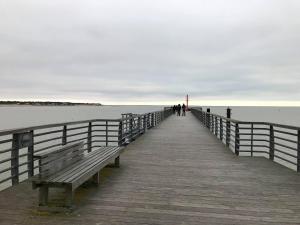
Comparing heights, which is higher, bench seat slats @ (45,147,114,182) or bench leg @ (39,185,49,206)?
bench seat slats @ (45,147,114,182)

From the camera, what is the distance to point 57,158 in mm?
5211

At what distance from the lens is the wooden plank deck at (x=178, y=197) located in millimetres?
4770

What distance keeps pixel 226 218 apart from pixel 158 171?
3218 mm

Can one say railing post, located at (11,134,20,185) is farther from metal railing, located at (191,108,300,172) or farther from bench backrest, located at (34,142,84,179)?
metal railing, located at (191,108,300,172)

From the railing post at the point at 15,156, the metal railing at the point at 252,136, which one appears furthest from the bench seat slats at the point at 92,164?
the metal railing at the point at 252,136

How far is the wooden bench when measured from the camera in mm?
4785

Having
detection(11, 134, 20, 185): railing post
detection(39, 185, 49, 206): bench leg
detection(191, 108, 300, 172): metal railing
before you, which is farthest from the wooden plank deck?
detection(191, 108, 300, 172): metal railing

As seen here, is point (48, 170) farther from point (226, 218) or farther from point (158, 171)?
Answer: point (158, 171)

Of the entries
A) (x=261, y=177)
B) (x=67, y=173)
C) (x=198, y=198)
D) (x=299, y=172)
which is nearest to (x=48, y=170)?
(x=67, y=173)

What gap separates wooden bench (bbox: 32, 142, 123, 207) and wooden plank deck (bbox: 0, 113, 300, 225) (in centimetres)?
30

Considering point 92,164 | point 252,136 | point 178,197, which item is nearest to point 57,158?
point 92,164

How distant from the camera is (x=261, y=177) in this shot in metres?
7.47

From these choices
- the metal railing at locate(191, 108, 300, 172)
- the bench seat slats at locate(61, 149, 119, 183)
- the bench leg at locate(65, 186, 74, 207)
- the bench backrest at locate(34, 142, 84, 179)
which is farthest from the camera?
the metal railing at locate(191, 108, 300, 172)

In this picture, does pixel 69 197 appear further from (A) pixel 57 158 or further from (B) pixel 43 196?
(A) pixel 57 158
